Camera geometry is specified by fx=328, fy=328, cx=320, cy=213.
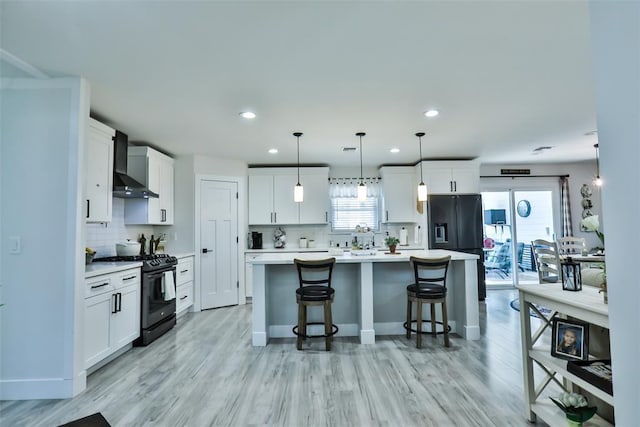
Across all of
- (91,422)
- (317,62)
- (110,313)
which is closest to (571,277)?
A: (317,62)

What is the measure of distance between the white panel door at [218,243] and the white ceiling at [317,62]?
142 cm

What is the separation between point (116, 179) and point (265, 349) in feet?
8.43

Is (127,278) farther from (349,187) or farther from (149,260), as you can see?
(349,187)

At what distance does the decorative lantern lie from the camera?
6.29ft

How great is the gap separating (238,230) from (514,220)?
5.39m

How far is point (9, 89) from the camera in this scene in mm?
2633

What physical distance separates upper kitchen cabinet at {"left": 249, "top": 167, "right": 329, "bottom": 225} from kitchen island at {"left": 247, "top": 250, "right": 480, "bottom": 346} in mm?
2172

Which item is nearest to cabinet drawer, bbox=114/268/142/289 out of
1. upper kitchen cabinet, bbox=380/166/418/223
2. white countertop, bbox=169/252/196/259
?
white countertop, bbox=169/252/196/259

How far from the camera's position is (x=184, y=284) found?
15.9 ft

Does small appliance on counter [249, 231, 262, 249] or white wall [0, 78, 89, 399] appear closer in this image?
white wall [0, 78, 89, 399]

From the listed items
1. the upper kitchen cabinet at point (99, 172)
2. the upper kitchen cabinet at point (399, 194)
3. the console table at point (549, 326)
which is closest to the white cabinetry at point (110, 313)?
the upper kitchen cabinet at point (99, 172)

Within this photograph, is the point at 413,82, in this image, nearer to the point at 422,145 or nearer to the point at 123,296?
the point at 422,145

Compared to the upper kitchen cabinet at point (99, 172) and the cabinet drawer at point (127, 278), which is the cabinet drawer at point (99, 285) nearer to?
the cabinet drawer at point (127, 278)

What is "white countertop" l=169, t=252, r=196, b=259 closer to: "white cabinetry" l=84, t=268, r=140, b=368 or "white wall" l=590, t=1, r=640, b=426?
"white cabinetry" l=84, t=268, r=140, b=368
